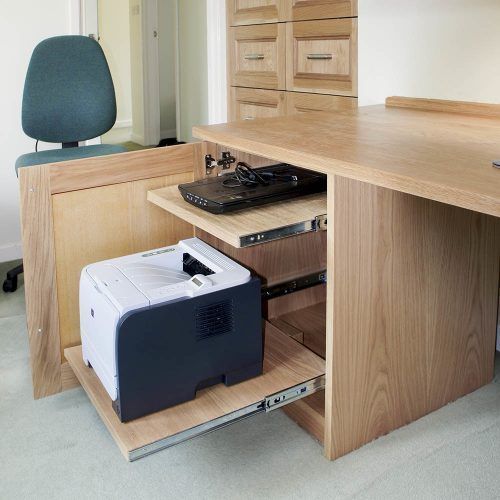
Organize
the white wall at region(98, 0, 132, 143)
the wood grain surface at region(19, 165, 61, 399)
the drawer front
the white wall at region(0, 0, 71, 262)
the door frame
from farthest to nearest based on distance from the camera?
the white wall at region(98, 0, 132, 143)
the door frame
the white wall at region(0, 0, 71, 262)
the drawer front
the wood grain surface at region(19, 165, 61, 399)

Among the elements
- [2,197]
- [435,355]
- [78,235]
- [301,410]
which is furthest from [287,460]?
[2,197]

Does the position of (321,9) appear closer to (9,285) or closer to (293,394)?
(293,394)

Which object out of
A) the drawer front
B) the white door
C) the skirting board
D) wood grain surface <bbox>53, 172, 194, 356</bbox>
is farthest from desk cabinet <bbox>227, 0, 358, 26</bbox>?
the white door

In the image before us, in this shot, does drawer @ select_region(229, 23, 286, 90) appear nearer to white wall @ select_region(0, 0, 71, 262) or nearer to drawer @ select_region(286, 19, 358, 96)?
drawer @ select_region(286, 19, 358, 96)

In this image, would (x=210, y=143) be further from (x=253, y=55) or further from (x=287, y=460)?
(x=253, y=55)

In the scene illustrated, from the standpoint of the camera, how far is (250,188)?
154 cm

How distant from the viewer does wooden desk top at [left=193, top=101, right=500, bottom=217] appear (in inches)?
39.2

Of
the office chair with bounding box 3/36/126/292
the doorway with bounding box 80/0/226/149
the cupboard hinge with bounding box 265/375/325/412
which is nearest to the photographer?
the cupboard hinge with bounding box 265/375/325/412

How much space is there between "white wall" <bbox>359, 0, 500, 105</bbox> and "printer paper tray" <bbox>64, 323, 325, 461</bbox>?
0.88 meters

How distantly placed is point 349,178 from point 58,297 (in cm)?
84

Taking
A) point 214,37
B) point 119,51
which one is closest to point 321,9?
point 214,37

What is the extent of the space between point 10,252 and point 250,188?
1.65 meters

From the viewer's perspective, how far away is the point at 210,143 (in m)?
1.75

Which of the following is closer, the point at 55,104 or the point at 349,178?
the point at 349,178
